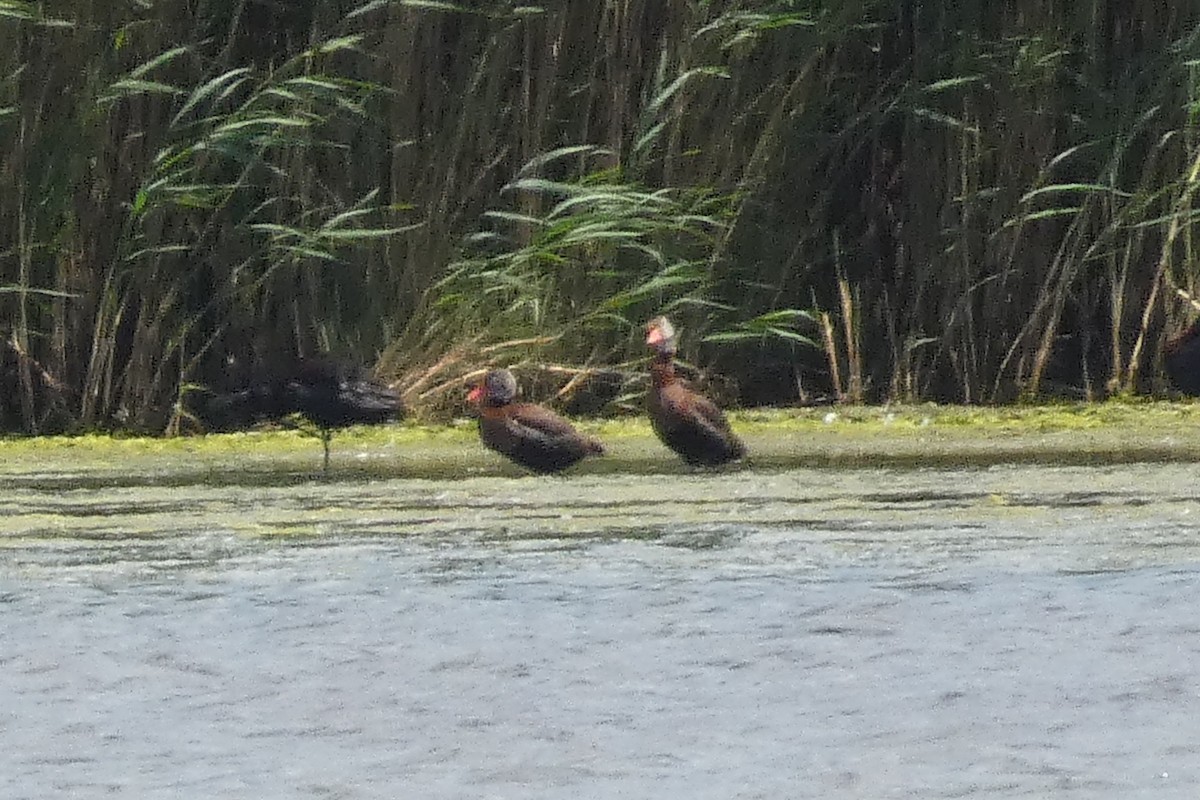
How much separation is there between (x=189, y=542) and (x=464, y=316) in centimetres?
200

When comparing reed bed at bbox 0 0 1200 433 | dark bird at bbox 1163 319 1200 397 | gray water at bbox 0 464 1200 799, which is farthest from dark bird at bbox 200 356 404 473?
dark bird at bbox 1163 319 1200 397

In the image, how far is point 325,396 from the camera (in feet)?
21.1

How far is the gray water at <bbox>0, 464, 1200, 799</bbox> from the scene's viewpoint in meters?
3.29

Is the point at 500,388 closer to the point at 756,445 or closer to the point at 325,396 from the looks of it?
the point at 325,396

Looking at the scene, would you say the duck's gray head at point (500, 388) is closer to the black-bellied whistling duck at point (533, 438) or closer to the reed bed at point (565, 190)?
the black-bellied whistling duck at point (533, 438)

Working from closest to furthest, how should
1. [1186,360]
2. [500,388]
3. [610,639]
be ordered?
[610,639] < [500,388] < [1186,360]

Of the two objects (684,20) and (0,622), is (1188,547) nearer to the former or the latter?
(0,622)

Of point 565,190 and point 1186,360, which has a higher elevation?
point 565,190

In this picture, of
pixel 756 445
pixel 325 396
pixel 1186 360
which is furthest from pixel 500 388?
pixel 1186 360

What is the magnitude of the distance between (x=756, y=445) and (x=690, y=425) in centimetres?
52

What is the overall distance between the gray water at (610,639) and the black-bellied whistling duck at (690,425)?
231 mm

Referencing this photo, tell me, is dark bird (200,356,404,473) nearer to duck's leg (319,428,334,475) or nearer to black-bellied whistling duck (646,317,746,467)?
duck's leg (319,428,334,475)

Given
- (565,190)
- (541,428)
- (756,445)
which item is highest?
(565,190)

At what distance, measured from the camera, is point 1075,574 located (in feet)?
15.0
